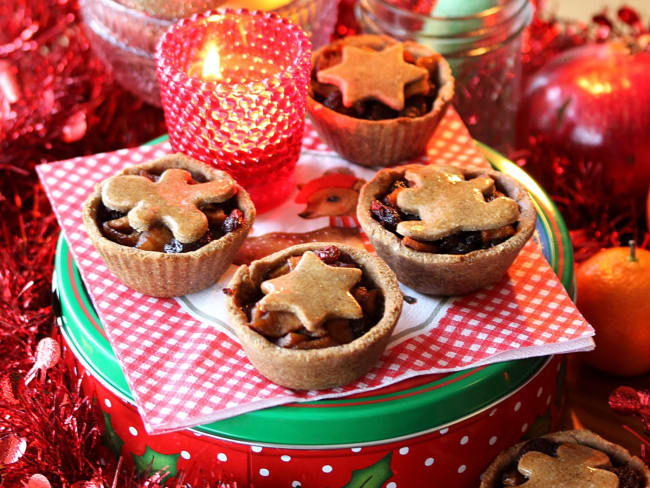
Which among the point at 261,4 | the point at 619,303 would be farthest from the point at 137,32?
the point at 619,303

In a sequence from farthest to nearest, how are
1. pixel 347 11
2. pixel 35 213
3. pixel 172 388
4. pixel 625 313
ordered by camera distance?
pixel 347 11, pixel 35 213, pixel 625 313, pixel 172 388

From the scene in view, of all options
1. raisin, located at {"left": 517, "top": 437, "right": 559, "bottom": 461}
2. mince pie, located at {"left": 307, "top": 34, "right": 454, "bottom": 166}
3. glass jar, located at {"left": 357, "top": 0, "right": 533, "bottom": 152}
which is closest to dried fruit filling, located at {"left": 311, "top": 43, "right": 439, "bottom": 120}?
Result: mince pie, located at {"left": 307, "top": 34, "right": 454, "bottom": 166}

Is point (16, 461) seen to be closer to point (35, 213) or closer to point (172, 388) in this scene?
point (172, 388)

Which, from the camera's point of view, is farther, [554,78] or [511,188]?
[554,78]

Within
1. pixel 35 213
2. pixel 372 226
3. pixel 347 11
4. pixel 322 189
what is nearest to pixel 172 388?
pixel 372 226

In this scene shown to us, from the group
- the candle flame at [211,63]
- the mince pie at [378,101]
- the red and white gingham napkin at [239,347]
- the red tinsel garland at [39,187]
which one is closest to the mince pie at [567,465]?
the red and white gingham napkin at [239,347]

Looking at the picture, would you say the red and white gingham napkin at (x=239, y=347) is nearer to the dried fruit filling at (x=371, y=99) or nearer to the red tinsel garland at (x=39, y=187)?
the red tinsel garland at (x=39, y=187)

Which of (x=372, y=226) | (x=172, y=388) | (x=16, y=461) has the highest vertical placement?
(x=372, y=226)
